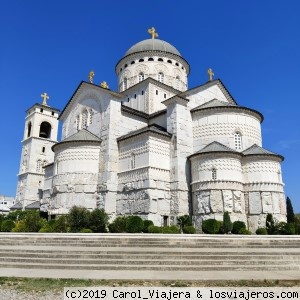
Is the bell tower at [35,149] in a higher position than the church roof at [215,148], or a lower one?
higher

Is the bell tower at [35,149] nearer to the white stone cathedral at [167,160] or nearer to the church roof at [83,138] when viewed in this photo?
the white stone cathedral at [167,160]

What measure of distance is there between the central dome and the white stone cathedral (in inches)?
217

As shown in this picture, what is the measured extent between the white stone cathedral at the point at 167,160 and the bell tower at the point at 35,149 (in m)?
15.3

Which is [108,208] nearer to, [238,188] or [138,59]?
[238,188]

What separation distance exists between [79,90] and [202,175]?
15.3 metres

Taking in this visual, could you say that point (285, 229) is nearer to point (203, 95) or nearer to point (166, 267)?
point (166, 267)

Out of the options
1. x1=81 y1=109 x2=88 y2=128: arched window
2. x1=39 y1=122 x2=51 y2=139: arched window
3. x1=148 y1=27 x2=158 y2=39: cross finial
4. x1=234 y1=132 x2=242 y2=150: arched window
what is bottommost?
x1=234 y1=132 x2=242 y2=150: arched window

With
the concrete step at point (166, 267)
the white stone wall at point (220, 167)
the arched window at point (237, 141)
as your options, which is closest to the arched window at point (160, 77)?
the arched window at point (237, 141)

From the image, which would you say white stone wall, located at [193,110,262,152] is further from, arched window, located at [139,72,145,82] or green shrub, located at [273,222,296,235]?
arched window, located at [139,72,145,82]

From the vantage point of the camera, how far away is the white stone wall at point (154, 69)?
3284cm

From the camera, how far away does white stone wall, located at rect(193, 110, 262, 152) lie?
24.4 meters

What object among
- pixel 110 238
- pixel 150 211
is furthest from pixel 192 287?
pixel 150 211

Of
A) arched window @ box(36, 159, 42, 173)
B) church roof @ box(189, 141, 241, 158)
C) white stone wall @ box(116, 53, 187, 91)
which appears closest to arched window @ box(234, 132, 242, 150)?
church roof @ box(189, 141, 241, 158)

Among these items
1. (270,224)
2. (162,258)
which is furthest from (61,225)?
(270,224)
